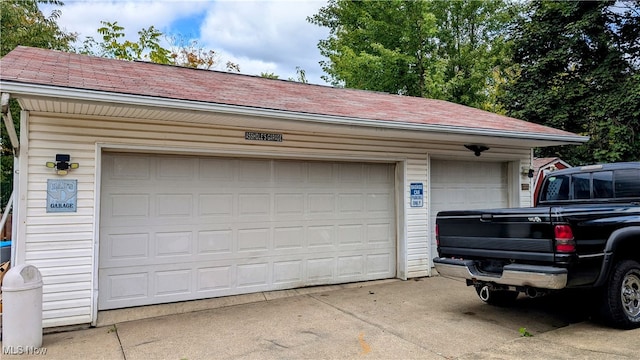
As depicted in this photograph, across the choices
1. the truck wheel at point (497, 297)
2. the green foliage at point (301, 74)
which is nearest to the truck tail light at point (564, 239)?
the truck wheel at point (497, 297)

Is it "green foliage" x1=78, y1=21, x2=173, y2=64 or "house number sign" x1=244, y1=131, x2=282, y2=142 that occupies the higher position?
"green foliage" x1=78, y1=21, x2=173, y2=64

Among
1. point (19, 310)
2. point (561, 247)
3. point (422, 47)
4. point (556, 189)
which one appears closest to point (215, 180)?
point (19, 310)

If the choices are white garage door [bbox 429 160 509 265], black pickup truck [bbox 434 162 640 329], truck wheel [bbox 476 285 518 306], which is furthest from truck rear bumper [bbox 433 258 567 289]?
white garage door [bbox 429 160 509 265]

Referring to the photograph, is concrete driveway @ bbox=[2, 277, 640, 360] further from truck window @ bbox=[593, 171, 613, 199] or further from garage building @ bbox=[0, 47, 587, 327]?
truck window @ bbox=[593, 171, 613, 199]

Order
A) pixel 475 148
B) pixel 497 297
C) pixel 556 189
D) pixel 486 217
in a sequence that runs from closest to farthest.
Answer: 1. pixel 486 217
2. pixel 497 297
3. pixel 556 189
4. pixel 475 148

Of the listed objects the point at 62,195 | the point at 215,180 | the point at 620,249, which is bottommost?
the point at 620,249

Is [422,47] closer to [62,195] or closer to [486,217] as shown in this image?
[486,217]

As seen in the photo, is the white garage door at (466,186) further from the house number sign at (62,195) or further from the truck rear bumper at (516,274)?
the house number sign at (62,195)

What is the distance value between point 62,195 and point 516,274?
5.07 m

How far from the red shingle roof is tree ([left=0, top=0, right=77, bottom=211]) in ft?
16.4

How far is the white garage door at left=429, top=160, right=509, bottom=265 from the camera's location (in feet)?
25.6

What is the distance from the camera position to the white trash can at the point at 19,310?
3.92m

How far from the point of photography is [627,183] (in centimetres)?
502

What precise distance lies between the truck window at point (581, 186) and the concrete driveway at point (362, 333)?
140cm
